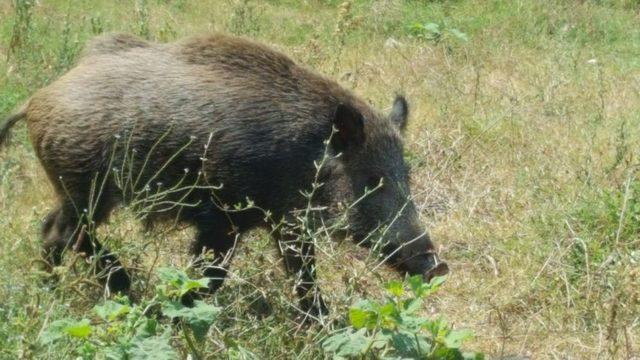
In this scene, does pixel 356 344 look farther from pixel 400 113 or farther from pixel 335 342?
pixel 400 113

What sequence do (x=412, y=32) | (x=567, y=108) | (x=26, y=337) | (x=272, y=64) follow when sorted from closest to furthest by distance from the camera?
(x=26, y=337) < (x=272, y=64) < (x=567, y=108) < (x=412, y=32)

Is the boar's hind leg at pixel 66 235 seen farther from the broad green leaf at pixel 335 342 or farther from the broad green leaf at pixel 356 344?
the broad green leaf at pixel 356 344

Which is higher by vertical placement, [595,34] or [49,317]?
[49,317]

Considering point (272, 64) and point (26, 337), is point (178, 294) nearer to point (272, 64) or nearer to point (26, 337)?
point (26, 337)

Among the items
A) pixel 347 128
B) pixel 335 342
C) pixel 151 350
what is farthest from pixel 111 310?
pixel 347 128

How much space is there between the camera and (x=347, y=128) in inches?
216

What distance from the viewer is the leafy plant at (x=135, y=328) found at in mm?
3703

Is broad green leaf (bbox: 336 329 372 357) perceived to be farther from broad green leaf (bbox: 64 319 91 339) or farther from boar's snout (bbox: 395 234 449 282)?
boar's snout (bbox: 395 234 449 282)

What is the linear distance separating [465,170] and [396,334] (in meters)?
3.30

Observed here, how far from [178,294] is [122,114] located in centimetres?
152

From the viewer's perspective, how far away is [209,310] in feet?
13.1

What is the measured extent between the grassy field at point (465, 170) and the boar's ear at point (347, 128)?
51cm

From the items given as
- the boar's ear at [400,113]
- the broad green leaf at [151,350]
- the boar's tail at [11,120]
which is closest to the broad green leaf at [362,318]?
the broad green leaf at [151,350]

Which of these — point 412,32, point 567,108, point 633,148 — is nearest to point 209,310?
point 633,148
